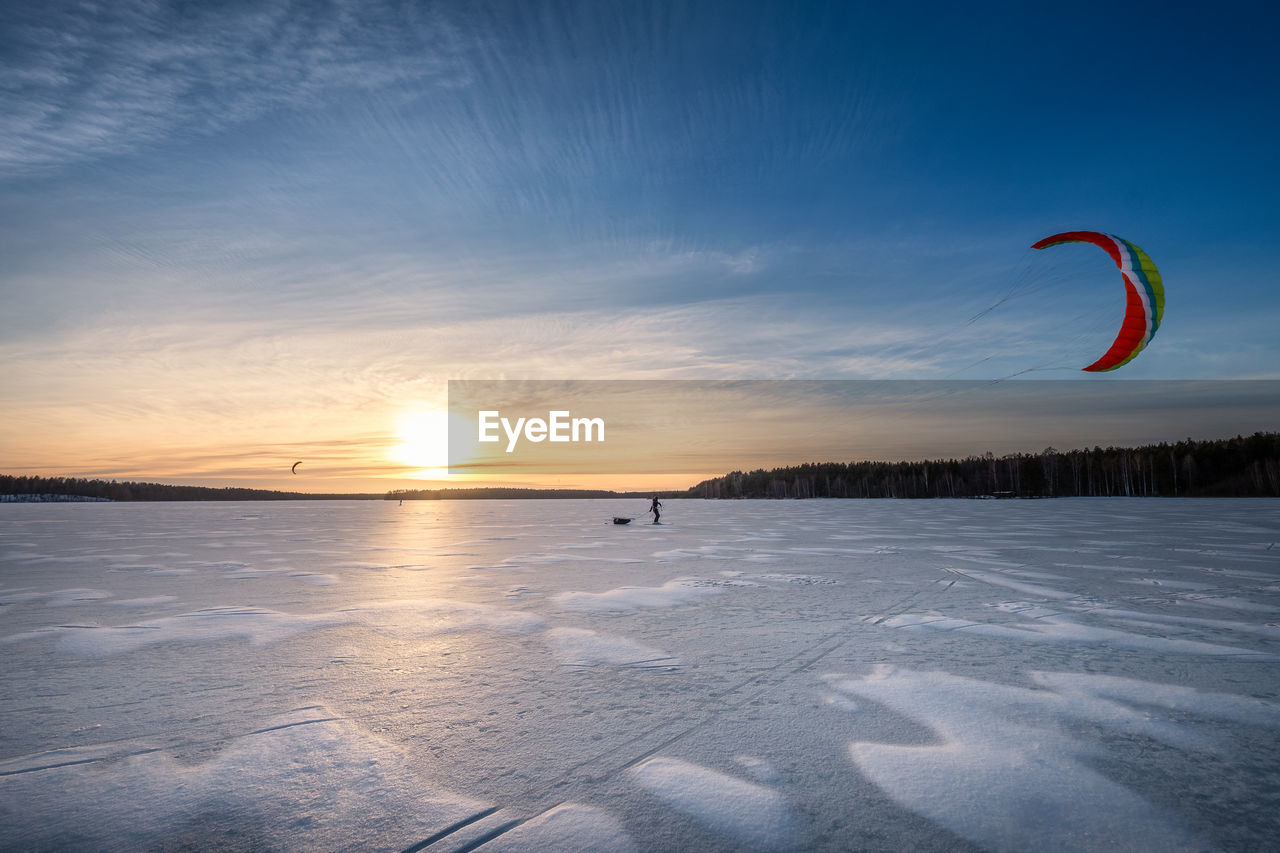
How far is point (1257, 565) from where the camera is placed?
35.7ft

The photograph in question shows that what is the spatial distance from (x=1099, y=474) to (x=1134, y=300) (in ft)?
313

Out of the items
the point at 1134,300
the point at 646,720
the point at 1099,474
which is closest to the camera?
the point at 646,720

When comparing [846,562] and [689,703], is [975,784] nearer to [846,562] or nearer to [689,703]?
[689,703]

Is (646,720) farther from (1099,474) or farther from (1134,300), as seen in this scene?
(1099,474)

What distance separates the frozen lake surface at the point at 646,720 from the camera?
108 inches

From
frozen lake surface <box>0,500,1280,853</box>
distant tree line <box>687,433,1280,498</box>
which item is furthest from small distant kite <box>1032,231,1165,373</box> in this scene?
distant tree line <box>687,433,1280,498</box>

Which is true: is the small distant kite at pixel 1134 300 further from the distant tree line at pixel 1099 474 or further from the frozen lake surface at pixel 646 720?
the distant tree line at pixel 1099 474

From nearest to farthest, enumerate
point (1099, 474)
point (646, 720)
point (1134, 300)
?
point (646, 720)
point (1134, 300)
point (1099, 474)

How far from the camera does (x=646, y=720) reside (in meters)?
3.88

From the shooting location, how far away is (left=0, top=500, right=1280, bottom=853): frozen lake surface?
2.76 metres

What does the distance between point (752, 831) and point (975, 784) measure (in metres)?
1.21

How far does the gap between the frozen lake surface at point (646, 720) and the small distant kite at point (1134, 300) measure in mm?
10396

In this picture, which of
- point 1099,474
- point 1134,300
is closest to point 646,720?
point 1134,300

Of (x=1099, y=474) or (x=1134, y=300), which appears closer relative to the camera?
(x=1134, y=300)
